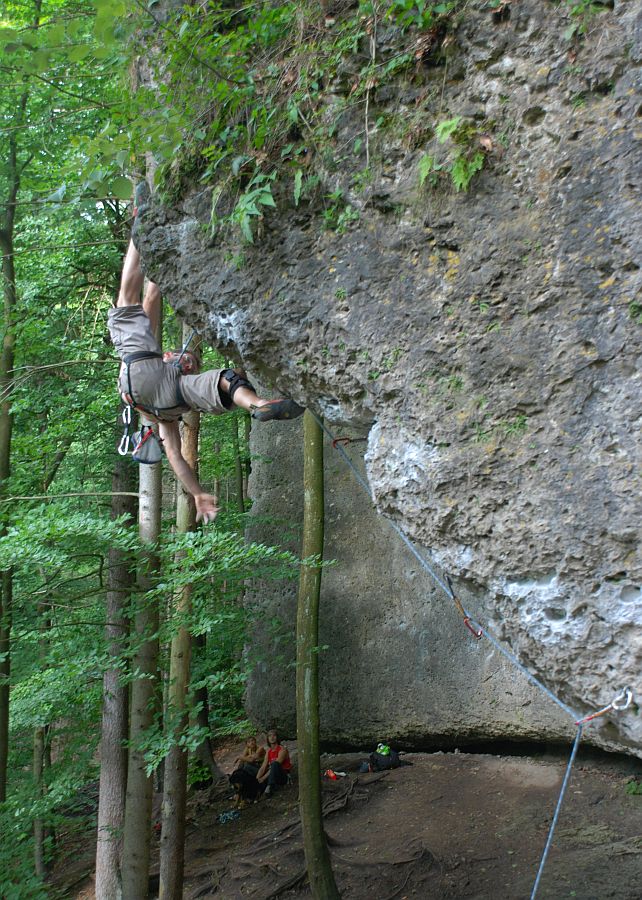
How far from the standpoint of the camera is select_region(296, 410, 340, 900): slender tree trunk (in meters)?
6.62

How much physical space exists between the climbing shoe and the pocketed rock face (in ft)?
2.30

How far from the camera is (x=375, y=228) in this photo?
3391 millimetres

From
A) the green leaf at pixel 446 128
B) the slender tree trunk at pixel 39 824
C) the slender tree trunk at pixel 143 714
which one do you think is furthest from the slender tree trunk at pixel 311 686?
the slender tree trunk at pixel 39 824

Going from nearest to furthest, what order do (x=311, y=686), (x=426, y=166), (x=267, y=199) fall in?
1. (x=426, y=166)
2. (x=267, y=199)
3. (x=311, y=686)

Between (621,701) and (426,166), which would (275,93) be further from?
(621,701)

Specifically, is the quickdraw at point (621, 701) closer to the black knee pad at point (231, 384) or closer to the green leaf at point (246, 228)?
the green leaf at point (246, 228)

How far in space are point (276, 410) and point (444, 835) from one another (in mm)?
5955

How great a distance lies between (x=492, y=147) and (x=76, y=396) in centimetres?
695

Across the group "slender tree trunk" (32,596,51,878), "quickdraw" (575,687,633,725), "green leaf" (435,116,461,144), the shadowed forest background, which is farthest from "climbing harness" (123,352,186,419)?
"slender tree trunk" (32,596,51,878)

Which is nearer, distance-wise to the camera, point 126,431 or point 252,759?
point 126,431

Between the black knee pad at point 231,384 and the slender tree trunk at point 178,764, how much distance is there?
2.63 metres

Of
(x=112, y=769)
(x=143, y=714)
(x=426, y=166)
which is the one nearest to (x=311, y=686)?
(x=143, y=714)

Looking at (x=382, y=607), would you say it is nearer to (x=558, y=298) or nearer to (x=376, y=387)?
(x=376, y=387)

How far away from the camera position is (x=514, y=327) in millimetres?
2969
